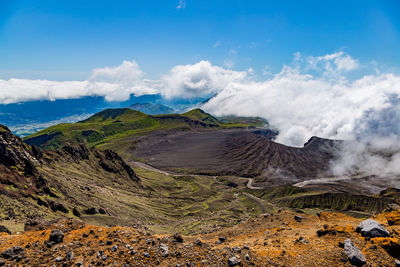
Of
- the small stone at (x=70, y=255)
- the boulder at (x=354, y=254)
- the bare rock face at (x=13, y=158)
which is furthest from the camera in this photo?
the bare rock face at (x=13, y=158)

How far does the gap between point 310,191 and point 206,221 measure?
333 feet

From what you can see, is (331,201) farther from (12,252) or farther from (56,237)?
(12,252)

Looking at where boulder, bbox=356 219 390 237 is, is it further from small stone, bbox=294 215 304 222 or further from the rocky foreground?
small stone, bbox=294 215 304 222

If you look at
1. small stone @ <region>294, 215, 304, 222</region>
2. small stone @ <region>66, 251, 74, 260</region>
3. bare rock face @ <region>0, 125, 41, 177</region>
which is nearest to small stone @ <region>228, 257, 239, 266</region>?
small stone @ <region>66, 251, 74, 260</region>

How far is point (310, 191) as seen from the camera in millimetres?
166750

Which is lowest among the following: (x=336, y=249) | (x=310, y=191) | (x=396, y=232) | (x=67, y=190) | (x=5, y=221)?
(x=310, y=191)

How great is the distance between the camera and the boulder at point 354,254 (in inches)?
738

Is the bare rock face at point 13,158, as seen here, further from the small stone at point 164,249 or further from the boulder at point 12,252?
the small stone at point 164,249

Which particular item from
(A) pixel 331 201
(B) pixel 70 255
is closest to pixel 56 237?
(B) pixel 70 255

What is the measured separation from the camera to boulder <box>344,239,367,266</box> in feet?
61.5

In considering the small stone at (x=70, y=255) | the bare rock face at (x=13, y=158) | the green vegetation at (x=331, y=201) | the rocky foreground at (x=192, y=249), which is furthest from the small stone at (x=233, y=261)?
the green vegetation at (x=331, y=201)

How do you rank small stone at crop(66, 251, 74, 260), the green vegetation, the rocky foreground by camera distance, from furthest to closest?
the green vegetation < small stone at crop(66, 251, 74, 260) < the rocky foreground

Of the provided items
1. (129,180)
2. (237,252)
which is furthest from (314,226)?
(129,180)

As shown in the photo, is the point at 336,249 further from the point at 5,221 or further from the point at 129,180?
the point at 129,180
